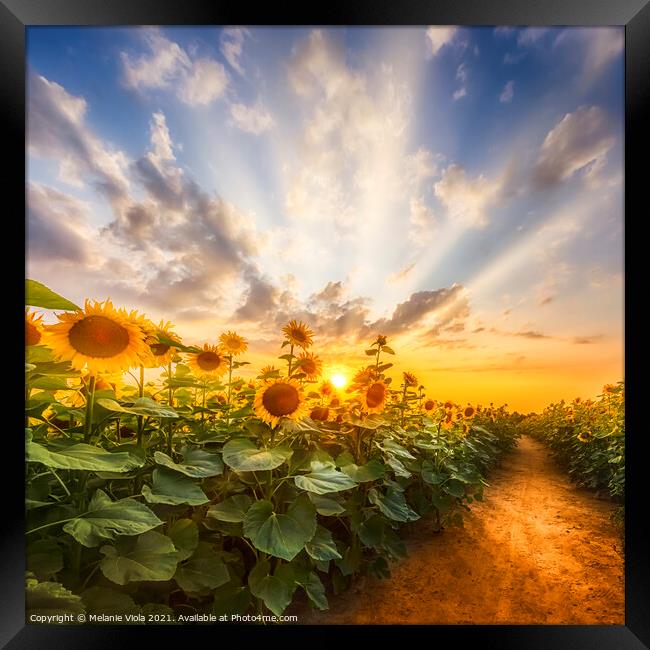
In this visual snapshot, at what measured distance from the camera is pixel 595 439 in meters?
2.75

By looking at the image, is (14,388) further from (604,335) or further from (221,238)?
(604,335)

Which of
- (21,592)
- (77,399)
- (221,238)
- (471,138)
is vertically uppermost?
(471,138)

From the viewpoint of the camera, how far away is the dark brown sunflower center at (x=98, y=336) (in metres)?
1.00

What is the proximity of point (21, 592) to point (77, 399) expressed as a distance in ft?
2.08

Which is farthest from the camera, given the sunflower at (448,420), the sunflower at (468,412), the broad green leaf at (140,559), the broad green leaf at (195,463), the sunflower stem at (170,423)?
the sunflower at (468,412)

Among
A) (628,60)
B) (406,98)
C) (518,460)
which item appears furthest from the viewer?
(518,460)

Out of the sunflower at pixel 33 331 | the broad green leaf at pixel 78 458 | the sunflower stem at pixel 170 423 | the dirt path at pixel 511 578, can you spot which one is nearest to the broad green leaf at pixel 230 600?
the dirt path at pixel 511 578

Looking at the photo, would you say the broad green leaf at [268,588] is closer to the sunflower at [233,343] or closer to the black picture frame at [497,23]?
the black picture frame at [497,23]

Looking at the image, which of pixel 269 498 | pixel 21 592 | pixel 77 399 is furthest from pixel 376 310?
pixel 21 592

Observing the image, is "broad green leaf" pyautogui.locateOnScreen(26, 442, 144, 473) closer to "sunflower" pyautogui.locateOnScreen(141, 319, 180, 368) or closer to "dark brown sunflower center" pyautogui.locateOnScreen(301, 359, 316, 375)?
"sunflower" pyautogui.locateOnScreen(141, 319, 180, 368)

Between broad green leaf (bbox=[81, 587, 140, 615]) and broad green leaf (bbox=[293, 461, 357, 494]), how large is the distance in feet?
1.82

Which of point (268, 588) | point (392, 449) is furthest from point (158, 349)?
point (392, 449)

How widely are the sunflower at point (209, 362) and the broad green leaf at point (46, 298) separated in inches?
21.1

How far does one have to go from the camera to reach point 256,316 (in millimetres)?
1452
